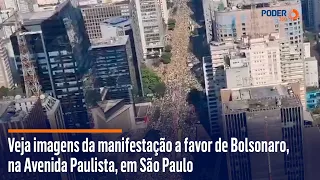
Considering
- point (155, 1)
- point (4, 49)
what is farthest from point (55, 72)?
point (155, 1)

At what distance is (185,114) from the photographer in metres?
14.0

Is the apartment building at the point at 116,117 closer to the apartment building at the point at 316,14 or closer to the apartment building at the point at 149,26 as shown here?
the apartment building at the point at 149,26

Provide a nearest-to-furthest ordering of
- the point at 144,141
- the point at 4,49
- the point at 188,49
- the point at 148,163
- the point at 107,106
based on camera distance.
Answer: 1. the point at 148,163
2. the point at 144,141
3. the point at 107,106
4. the point at 4,49
5. the point at 188,49

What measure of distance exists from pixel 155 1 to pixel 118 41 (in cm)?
470

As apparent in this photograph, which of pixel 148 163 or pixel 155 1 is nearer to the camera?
pixel 148 163

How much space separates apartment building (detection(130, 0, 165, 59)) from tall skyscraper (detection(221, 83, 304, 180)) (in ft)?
26.6

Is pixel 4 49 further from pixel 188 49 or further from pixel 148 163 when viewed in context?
pixel 148 163

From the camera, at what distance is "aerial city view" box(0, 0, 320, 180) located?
376 inches

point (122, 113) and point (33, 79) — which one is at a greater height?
point (33, 79)

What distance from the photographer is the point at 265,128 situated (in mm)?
9242

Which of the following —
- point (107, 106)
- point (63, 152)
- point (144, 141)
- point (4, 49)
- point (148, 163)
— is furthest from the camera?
point (4, 49)

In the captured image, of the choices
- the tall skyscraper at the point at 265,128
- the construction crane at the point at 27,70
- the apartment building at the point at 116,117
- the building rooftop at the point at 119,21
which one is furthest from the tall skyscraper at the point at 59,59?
the tall skyscraper at the point at 265,128

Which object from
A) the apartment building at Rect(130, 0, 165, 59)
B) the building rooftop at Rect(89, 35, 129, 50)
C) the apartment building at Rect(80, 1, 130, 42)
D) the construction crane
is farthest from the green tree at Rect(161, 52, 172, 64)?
the construction crane

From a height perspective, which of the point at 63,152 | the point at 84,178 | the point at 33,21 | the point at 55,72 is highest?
the point at 33,21
